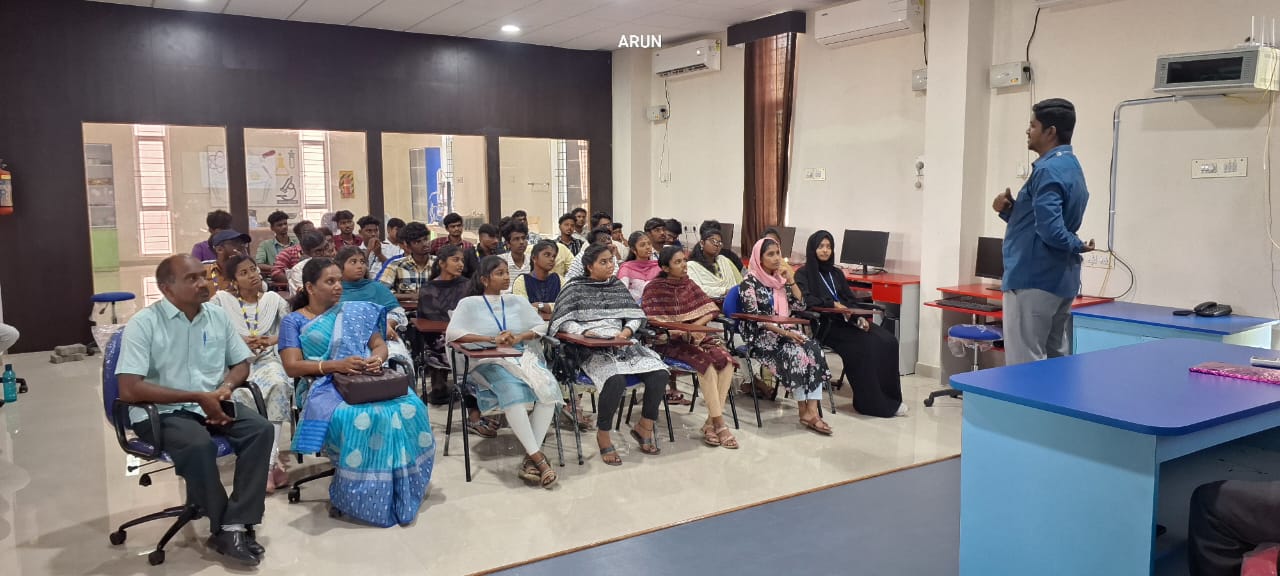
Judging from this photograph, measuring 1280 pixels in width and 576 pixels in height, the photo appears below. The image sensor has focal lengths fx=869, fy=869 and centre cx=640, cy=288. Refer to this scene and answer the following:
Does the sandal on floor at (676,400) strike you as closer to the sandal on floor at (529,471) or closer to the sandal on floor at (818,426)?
the sandal on floor at (818,426)

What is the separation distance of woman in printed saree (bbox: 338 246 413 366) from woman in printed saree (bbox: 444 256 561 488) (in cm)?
39

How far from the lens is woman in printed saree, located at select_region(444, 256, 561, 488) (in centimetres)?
418

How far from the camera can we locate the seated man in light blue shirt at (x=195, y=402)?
10.4 ft

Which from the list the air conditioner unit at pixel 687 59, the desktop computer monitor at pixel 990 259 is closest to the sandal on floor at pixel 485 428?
the desktop computer monitor at pixel 990 259

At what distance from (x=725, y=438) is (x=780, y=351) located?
2.22 feet

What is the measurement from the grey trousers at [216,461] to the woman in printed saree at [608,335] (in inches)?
63.0

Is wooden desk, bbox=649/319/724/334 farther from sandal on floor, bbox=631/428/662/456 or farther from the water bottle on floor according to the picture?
the water bottle on floor

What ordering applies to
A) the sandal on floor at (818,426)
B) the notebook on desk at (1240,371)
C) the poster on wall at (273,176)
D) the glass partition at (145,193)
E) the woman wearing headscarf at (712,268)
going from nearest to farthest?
the notebook on desk at (1240,371), the sandal on floor at (818,426), the woman wearing headscarf at (712,268), the glass partition at (145,193), the poster on wall at (273,176)

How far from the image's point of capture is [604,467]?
175 inches

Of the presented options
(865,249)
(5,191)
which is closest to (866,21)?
(865,249)

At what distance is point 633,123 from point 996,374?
7470 mm

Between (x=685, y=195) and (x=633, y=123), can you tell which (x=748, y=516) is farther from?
(x=633, y=123)

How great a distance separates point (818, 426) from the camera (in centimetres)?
505

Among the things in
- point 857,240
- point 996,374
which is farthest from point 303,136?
point 996,374
